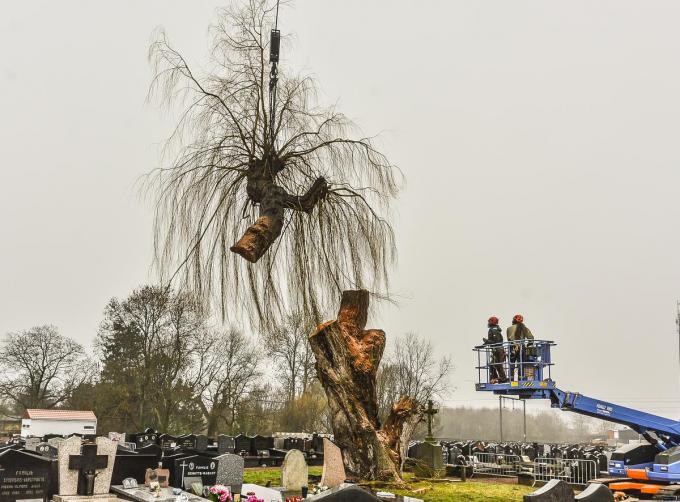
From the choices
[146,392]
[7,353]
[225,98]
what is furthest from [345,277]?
[7,353]

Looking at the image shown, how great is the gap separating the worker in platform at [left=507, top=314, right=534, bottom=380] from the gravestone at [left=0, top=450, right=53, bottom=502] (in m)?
9.63

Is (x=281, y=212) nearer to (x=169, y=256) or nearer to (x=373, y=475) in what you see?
(x=169, y=256)

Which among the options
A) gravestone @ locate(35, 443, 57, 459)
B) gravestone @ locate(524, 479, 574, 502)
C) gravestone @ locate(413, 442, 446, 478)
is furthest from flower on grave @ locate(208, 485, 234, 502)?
gravestone @ locate(413, 442, 446, 478)

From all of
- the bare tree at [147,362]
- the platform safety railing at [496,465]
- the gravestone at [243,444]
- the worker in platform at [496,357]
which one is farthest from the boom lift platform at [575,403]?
the bare tree at [147,362]

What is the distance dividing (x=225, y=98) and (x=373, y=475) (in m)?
8.31

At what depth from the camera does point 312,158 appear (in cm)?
1269

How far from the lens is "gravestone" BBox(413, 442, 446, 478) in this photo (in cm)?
1747

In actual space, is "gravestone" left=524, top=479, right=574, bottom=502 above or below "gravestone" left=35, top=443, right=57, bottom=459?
above

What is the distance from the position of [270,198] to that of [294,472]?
642cm

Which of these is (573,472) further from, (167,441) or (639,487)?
(167,441)

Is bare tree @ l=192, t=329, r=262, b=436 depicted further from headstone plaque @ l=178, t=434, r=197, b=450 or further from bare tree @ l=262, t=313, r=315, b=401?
headstone plaque @ l=178, t=434, r=197, b=450

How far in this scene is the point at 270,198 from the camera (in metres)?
12.0

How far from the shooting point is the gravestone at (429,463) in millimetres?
17469

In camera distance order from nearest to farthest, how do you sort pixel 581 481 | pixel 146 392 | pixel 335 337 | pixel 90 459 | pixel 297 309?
pixel 90 459, pixel 297 309, pixel 335 337, pixel 581 481, pixel 146 392
